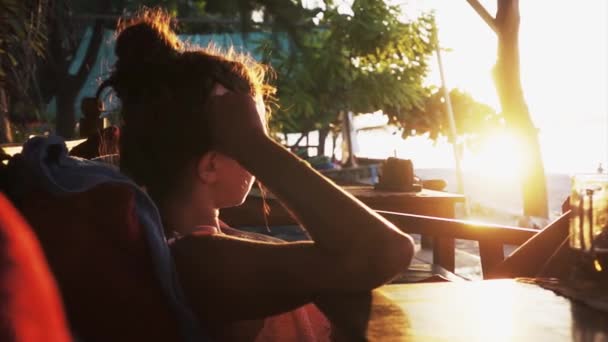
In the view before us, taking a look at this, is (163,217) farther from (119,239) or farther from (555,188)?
(555,188)

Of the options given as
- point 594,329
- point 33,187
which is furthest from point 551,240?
point 33,187

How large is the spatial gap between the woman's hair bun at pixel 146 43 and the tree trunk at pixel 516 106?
9382 mm

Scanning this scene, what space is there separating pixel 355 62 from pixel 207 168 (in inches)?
481

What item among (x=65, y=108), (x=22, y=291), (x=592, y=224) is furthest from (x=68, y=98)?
(x=22, y=291)

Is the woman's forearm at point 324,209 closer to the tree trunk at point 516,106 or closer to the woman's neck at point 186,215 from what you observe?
the woman's neck at point 186,215

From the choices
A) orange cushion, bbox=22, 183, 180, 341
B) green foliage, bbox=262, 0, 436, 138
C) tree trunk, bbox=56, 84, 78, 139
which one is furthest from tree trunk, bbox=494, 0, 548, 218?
orange cushion, bbox=22, 183, 180, 341

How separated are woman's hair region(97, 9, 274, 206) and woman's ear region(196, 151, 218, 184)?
19 mm

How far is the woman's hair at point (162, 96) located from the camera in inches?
51.1

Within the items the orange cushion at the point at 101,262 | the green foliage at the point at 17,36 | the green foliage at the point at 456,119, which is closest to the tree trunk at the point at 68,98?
the green foliage at the point at 17,36

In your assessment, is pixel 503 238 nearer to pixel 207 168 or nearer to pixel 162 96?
pixel 207 168

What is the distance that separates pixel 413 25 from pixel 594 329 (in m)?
13.1

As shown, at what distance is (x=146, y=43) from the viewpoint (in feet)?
4.58

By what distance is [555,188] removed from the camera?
2698 cm

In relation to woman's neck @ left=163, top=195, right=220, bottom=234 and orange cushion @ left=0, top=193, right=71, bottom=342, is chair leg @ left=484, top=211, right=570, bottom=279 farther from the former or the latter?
orange cushion @ left=0, top=193, right=71, bottom=342
